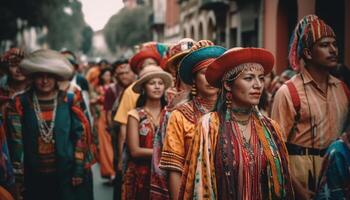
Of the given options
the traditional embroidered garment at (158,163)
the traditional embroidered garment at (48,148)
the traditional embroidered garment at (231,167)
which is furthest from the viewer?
the traditional embroidered garment at (48,148)

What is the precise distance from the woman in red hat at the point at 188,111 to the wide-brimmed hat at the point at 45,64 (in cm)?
198

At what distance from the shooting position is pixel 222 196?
3906 mm

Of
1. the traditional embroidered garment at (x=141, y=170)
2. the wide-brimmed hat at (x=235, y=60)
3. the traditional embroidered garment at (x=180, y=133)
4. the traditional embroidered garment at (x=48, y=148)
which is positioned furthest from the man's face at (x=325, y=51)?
the traditional embroidered garment at (x=48, y=148)

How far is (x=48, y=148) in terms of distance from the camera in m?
6.48

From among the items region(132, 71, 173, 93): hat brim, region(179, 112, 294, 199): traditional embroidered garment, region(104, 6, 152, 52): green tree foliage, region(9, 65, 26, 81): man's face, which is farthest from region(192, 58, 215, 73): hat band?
region(104, 6, 152, 52): green tree foliage

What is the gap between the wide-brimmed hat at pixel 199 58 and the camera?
16.1 ft

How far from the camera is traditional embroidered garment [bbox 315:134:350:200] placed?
11.8ft

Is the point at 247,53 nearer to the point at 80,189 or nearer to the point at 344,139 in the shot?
the point at 344,139

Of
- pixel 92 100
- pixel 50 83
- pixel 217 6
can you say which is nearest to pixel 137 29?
pixel 217 6

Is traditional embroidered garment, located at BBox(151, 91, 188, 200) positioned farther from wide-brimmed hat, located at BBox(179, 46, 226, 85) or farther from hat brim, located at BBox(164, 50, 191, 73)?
hat brim, located at BBox(164, 50, 191, 73)

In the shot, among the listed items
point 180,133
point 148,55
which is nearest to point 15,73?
point 148,55

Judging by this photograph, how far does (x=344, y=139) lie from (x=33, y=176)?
11.9ft

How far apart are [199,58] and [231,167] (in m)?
1.23

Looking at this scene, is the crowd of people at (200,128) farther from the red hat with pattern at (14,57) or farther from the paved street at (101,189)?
the paved street at (101,189)
